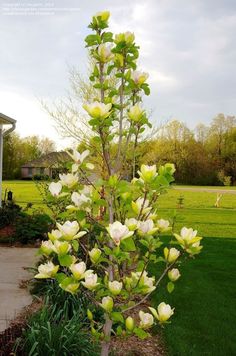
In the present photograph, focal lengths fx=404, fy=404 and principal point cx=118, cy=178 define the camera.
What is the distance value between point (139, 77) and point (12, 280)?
3.75 m

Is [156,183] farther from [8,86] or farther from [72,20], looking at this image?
[8,86]

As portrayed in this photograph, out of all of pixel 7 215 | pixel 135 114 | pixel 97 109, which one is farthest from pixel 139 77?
Answer: pixel 7 215

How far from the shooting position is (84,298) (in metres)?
4.06

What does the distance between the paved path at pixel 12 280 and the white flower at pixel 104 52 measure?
2.42 metres

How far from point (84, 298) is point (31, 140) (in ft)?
200

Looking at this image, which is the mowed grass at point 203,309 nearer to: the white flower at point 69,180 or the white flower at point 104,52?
the white flower at point 69,180

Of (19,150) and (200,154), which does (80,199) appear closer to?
(200,154)

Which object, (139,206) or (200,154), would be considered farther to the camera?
(200,154)

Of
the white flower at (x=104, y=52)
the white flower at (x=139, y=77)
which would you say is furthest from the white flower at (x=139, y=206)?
the white flower at (x=104, y=52)

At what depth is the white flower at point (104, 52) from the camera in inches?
91.4

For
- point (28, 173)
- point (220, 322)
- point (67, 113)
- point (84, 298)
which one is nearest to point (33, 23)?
point (67, 113)

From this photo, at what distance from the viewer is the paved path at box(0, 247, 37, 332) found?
3.95 metres

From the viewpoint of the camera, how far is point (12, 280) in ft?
17.1

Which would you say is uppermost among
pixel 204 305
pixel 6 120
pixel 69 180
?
pixel 6 120
